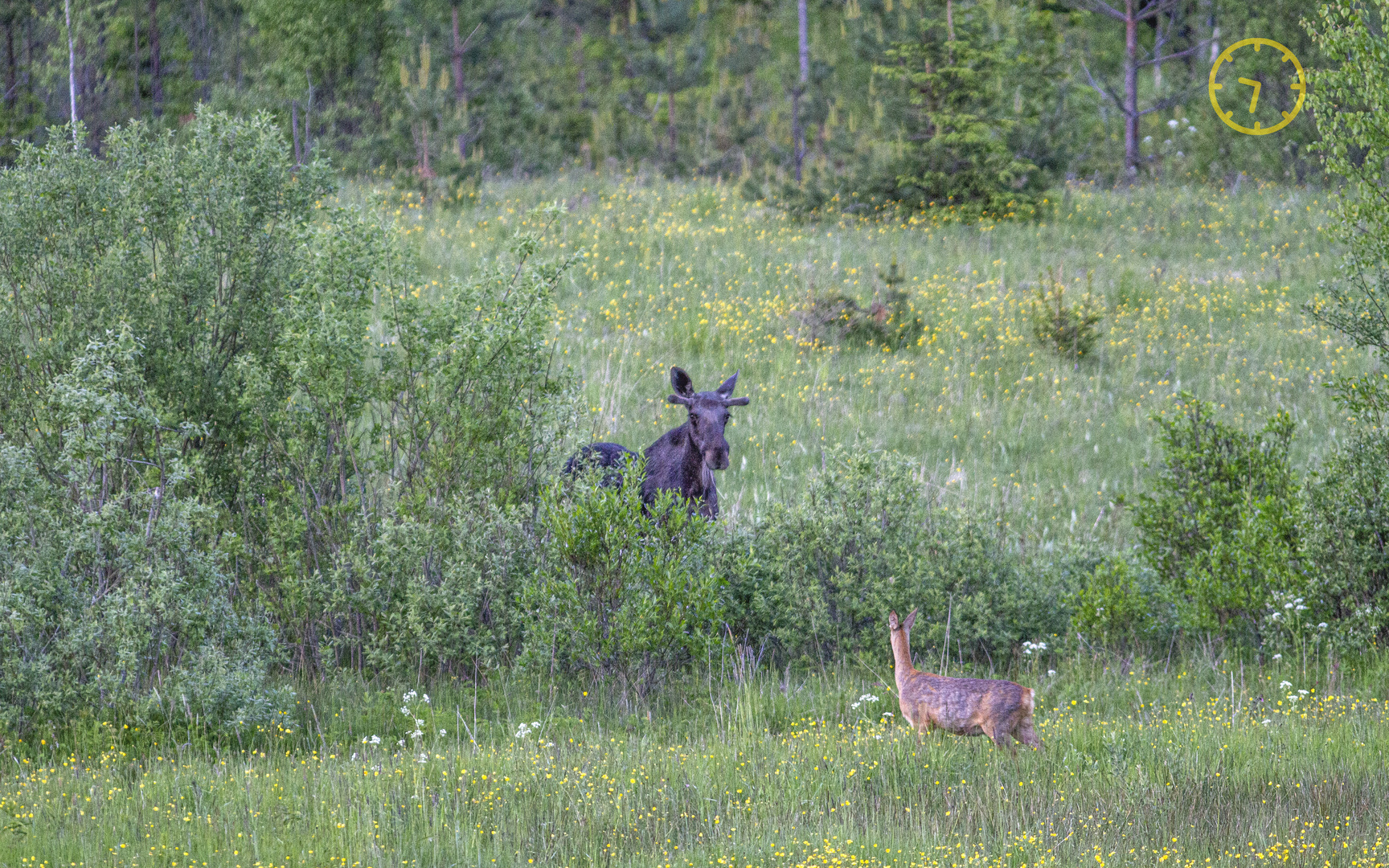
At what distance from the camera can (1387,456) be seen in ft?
29.1

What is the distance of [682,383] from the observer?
9.46 metres

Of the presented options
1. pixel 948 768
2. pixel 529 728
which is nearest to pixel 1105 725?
pixel 948 768

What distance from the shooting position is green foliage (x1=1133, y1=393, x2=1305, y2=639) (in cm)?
894

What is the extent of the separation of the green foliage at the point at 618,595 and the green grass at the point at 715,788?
406 mm

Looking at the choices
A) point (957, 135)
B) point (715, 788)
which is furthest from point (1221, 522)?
point (957, 135)

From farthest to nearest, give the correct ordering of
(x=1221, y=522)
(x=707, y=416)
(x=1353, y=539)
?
(x=1221, y=522) < (x=707, y=416) < (x=1353, y=539)

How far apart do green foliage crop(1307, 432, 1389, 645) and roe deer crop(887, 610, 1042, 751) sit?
11.9 ft

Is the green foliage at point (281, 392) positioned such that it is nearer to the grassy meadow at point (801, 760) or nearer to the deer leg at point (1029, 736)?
the grassy meadow at point (801, 760)

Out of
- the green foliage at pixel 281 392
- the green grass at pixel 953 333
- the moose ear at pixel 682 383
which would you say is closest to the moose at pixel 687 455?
the moose ear at pixel 682 383

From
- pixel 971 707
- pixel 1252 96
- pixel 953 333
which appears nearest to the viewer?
pixel 971 707

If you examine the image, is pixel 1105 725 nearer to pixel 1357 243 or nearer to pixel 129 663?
pixel 1357 243

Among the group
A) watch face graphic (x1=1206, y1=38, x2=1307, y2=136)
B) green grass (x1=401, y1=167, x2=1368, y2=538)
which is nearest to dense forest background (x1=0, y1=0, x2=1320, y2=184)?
watch face graphic (x1=1206, y1=38, x2=1307, y2=136)

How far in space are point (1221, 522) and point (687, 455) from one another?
4.17 m

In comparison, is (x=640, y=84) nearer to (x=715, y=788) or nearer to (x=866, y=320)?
(x=866, y=320)
